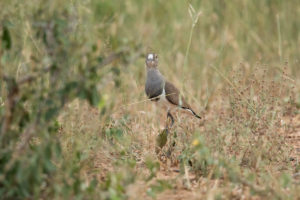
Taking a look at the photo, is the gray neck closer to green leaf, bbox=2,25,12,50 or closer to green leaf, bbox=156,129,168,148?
green leaf, bbox=156,129,168,148

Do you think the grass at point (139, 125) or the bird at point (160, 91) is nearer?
the grass at point (139, 125)

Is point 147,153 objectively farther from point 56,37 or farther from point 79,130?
point 56,37

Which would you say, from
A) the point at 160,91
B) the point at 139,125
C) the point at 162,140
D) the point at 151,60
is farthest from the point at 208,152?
Answer: the point at 151,60

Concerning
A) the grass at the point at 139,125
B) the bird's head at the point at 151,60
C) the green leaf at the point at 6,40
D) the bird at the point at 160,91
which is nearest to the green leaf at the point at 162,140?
the grass at the point at 139,125

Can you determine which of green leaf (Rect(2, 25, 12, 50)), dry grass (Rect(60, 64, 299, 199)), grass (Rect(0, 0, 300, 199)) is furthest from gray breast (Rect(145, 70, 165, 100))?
green leaf (Rect(2, 25, 12, 50))

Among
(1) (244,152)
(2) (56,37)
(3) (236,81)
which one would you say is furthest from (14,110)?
(3) (236,81)

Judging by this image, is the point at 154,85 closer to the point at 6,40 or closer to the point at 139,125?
the point at 139,125

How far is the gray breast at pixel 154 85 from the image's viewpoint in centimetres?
454

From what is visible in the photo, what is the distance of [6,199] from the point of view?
272 centimetres

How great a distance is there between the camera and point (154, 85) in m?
4.57

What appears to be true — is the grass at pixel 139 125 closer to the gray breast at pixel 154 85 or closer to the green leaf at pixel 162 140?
the green leaf at pixel 162 140

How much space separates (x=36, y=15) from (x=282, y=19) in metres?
4.92

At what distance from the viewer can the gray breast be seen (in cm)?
454

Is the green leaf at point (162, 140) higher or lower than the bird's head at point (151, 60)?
lower
